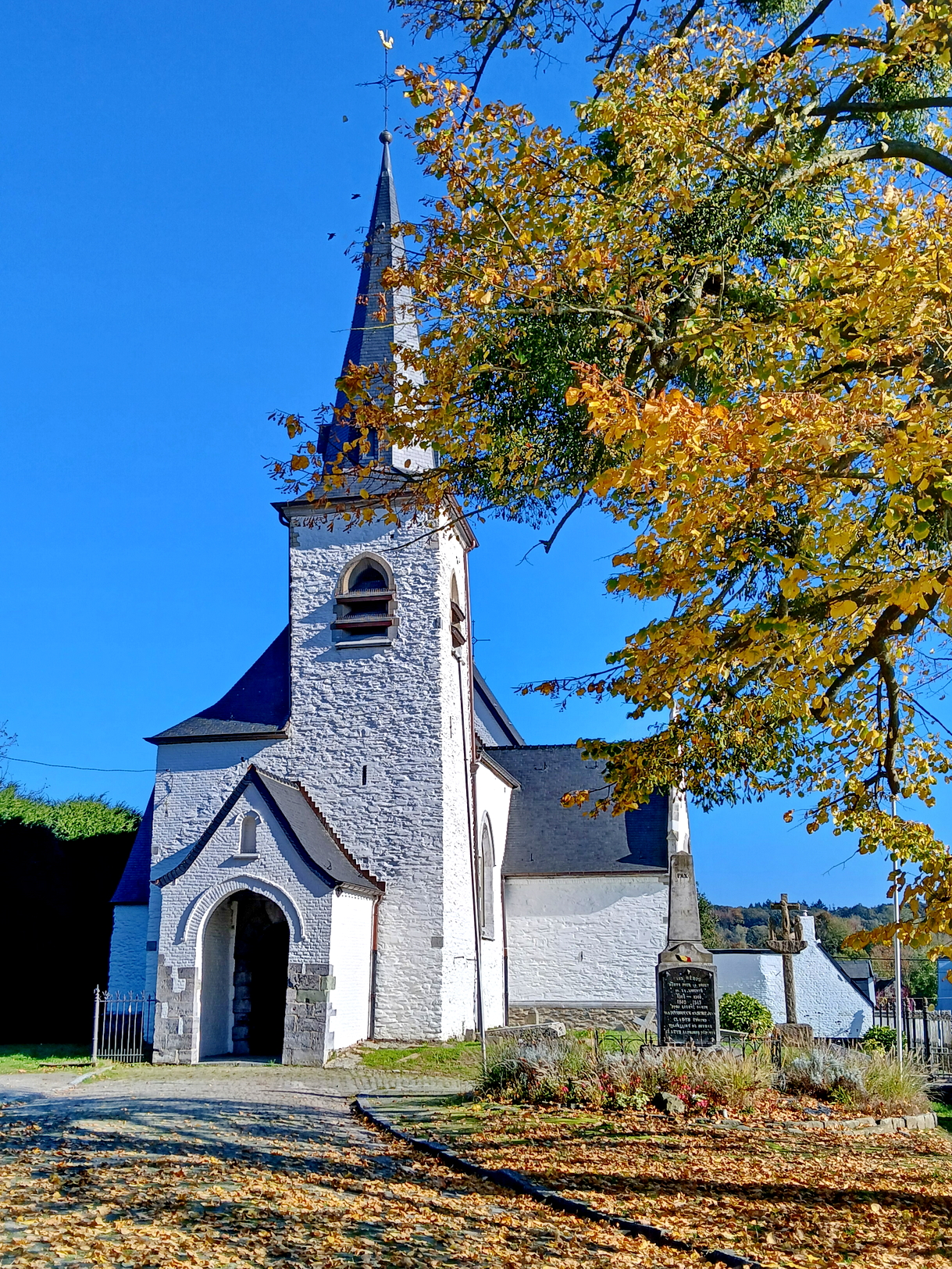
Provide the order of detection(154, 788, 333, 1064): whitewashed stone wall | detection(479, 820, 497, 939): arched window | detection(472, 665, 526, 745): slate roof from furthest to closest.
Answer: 1. detection(472, 665, 526, 745): slate roof
2. detection(479, 820, 497, 939): arched window
3. detection(154, 788, 333, 1064): whitewashed stone wall

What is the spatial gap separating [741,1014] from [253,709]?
1241cm

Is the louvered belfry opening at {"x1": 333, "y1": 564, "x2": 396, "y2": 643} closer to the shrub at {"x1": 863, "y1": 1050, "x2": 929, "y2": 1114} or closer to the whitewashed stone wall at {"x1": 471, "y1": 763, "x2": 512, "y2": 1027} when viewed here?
the whitewashed stone wall at {"x1": 471, "y1": 763, "x2": 512, "y2": 1027}

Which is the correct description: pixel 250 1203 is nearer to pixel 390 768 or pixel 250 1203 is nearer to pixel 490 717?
pixel 390 768

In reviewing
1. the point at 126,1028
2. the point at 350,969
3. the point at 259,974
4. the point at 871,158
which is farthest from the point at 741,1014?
the point at 871,158

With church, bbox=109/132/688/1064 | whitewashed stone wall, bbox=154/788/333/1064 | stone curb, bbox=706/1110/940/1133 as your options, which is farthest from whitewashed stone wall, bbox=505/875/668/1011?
stone curb, bbox=706/1110/940/1133

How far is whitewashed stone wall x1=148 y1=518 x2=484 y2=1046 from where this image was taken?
805 inches

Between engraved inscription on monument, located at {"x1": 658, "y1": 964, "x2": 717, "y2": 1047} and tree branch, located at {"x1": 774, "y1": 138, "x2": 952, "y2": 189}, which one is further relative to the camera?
engraved inscription on monument, located at {"x1": 658, "y1": 964, "x2": 717, "y2": 1047}

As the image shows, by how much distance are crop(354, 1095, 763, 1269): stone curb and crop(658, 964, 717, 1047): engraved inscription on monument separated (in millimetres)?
4267

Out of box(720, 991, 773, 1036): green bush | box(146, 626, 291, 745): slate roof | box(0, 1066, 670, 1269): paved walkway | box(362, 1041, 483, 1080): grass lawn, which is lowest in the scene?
box(362, 1041, 483, 1080): grass lawn

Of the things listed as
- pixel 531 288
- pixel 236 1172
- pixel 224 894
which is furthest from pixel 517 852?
pixel 531 288

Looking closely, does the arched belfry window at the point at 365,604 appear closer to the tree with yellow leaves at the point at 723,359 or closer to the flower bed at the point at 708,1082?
the flower bed at the point at 708,1082

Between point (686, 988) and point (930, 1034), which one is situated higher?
point (686, 988)

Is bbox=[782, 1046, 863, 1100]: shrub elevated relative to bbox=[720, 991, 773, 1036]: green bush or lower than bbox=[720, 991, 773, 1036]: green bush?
elevated

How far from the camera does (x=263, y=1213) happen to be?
6.71 metres
